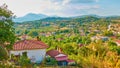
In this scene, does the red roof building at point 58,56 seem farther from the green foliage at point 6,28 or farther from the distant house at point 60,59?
the green foliage at point 6,28

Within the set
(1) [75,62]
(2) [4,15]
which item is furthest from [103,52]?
(2) [4,15]

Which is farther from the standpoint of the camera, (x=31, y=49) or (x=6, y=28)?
(x=31, y=49)

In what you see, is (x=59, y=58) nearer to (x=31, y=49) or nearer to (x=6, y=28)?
(x=31, y=49)

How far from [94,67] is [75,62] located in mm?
A: 3881

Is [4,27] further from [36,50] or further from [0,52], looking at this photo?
[36,50]

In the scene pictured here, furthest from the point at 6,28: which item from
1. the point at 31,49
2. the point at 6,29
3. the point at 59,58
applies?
the point at 59,58

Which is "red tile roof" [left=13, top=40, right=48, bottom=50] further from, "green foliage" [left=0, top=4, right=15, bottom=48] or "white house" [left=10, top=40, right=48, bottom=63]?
"green foliage" [left=0, top=4, right=15, bottom=48]

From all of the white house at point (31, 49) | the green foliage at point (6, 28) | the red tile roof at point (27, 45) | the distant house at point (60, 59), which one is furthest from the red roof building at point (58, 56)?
the green foliage at point (6, 28)

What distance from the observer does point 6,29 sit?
10266 mm

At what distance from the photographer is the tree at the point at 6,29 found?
9.95 metres

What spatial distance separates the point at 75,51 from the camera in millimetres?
29547

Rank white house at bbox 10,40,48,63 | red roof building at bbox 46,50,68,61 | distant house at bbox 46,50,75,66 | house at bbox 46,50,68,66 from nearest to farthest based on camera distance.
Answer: white house at bbox 10,40,48,63 → distant house at bbox 46,50,75,66 → house at bbox 46,50,68,66 → red roof building at bbox 46,50,68,61

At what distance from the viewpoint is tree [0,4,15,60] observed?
9955mm

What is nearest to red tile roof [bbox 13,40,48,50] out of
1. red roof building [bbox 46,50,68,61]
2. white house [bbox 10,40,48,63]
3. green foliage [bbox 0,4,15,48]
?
white house [bbox 10,40,48,63]
